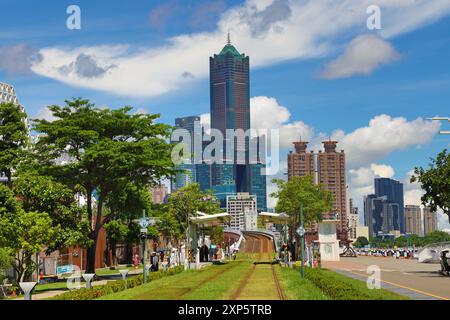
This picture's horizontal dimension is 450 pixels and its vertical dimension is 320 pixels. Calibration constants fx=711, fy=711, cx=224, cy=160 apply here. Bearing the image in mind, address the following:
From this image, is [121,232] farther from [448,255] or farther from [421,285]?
[421,285]

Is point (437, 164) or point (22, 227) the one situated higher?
point (437, 164)

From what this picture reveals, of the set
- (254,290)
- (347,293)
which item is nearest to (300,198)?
(254,290)

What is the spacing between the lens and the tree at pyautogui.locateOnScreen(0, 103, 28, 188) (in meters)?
53.7

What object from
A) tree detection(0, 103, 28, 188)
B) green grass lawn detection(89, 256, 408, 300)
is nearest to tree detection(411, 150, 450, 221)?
green grass lawn detection(89, 256, 408, 300)

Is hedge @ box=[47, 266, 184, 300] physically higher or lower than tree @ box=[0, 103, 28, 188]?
lower

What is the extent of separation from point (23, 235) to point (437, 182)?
92.4ft

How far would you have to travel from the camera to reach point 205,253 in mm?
75375

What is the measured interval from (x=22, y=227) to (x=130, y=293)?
8922 mm

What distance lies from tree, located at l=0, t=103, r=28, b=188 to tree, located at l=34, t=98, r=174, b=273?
2069 mm

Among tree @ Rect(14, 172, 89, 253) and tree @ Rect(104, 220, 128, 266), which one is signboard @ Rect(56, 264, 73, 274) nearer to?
tree @ Rect(104, 220, 128, 266)

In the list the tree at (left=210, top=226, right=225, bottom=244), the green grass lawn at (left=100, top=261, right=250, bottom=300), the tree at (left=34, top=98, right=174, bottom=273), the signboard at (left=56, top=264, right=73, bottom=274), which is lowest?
the signboard at (left=56, top=264, right=73, bottom=274)

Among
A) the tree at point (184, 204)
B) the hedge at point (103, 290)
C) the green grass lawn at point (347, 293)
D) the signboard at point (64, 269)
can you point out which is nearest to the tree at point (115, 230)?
the signboard at point (64, 269)

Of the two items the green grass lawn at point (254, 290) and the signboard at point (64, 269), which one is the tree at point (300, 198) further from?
the green grass lawn at point (254, 290)
